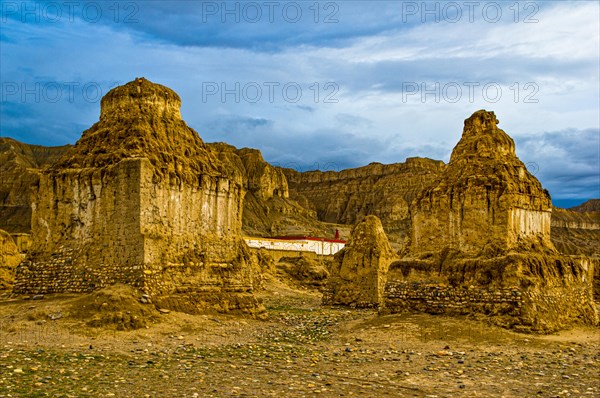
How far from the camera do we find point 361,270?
1299 inches

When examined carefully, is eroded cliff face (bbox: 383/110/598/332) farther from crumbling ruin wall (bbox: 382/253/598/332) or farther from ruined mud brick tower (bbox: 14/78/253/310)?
ruined mud brick tower (bbox: 14/78/253/310)

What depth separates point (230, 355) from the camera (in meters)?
16.3

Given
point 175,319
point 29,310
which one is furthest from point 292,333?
point 29,310

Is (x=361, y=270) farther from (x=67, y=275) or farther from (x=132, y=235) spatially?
(x=67, y=275)

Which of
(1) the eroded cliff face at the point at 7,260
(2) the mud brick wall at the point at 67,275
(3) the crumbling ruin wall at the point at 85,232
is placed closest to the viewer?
(2) the mud brick wall at the point at 67,275

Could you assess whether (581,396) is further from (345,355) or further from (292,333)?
(292,333)

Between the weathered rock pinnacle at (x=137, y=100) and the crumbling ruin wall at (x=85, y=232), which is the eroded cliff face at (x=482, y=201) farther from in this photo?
the crumbling ruin wall at (x=85, y=232)

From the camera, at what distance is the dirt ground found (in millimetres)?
12711

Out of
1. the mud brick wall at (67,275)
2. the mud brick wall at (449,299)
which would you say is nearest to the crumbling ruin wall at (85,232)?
the mud brick wall at (67,275)

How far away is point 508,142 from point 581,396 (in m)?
12.8

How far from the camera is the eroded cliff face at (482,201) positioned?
22156 millimetres

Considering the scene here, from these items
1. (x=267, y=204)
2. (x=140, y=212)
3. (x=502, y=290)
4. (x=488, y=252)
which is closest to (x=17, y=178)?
(x=267, y=204)

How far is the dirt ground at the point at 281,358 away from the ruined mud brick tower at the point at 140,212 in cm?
114

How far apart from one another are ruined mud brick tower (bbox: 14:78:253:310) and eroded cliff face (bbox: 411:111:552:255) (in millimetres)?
6392
